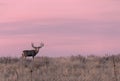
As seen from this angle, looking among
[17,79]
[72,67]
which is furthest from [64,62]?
[17,79]

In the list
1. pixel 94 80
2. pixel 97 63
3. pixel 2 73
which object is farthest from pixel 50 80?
pixel 97 63

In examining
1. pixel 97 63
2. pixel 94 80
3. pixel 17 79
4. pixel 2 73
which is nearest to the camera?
pixel 94 80

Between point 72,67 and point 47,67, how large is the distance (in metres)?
1.25

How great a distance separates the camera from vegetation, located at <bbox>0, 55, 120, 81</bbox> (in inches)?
791

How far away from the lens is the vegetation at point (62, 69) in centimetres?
2009

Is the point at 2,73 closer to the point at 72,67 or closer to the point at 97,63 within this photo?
the point at 72,67

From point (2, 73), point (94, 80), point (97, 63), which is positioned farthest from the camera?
point (97, 63)

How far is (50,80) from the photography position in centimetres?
1938

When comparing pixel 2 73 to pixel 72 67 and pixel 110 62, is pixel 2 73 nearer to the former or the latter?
pixel 72 67

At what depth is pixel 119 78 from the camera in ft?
61.5

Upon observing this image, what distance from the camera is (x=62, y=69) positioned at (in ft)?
73.9

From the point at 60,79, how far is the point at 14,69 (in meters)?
4.38

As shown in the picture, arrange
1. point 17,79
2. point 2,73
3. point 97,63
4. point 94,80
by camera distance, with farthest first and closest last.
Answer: point 97,63, point 2,73, point 17,79, point 94,80

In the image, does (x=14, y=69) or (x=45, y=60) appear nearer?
(x=14, y=69)
